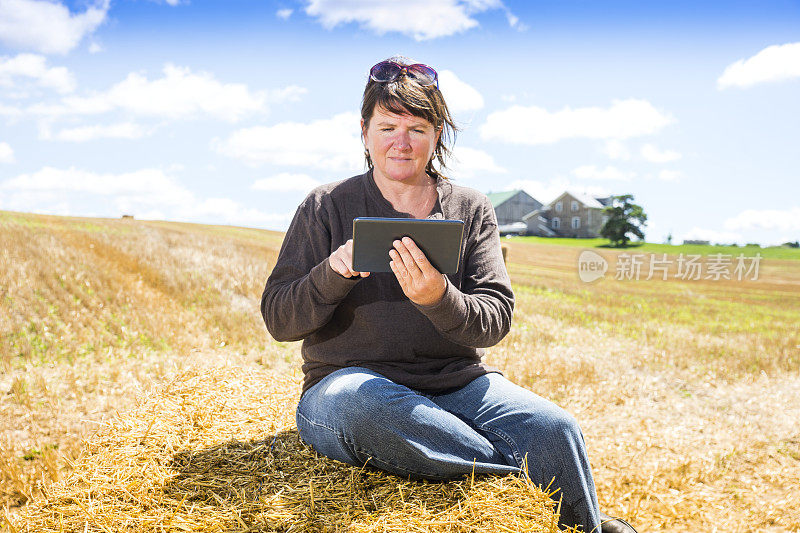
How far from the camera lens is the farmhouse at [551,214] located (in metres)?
52.3

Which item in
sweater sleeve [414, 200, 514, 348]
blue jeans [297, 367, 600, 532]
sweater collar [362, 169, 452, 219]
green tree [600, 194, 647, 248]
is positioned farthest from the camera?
green tree [600, 194, 647, 248]

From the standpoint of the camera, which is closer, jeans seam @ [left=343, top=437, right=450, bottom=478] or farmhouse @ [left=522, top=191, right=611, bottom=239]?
jeans seam @ [left=343, top=437, right=450, bottom=478]

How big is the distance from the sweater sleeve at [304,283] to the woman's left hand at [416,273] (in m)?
0.31

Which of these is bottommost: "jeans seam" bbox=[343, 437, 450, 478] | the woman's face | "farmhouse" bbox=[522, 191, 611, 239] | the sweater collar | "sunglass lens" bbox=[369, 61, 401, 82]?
"jeans seam" bbox=[343, 437, 450, 478]

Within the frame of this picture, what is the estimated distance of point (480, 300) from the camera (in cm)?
313

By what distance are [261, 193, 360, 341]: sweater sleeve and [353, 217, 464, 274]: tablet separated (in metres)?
0.22

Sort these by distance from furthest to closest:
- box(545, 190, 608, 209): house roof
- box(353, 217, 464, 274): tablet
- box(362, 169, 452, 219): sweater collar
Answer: box(545, 190, 608, 209): house roof < box(362, 169, 452, 219): sweater collar < box(353, 217, 464, 274): tablet

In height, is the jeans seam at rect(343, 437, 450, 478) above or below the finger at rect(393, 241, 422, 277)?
below

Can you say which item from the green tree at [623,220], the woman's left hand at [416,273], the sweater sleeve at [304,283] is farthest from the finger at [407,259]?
the green tree at [623,220]

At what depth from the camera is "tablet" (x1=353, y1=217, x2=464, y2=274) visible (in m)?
2.58

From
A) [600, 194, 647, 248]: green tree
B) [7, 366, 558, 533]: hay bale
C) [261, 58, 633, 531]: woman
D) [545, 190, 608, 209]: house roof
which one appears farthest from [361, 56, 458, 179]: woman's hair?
[545, 190, 608, 209]: house roof

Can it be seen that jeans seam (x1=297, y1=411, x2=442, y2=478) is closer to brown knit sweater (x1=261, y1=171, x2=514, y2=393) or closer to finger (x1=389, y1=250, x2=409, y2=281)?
brown knit sweater (x1=261, y1=171, x2=514, y2=393)

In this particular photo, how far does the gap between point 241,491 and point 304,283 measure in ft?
3.44

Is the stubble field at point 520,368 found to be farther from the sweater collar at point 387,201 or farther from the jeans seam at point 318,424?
the sweater collar at point 387,201
